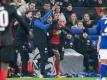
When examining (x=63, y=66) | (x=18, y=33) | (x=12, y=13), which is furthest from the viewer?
(x=63, y=66)

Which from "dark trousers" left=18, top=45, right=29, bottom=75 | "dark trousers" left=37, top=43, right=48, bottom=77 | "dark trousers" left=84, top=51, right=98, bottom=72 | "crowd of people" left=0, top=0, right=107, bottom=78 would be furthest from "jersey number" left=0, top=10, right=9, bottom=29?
"dark trousers" left=84, top=51, right=98, bottom=72

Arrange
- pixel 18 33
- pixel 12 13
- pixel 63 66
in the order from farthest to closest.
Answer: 1. pixel 63 66
2. pixel 18 33
3. pixel 12 13

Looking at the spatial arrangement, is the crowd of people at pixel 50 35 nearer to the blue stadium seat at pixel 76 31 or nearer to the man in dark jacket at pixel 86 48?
the man in dark jacket at pixel 86 48

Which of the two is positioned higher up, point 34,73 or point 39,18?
point 39,18

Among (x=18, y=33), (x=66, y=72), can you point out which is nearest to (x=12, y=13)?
(x=18, y=33)

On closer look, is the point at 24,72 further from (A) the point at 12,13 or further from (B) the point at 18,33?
(A) the point at 12,13

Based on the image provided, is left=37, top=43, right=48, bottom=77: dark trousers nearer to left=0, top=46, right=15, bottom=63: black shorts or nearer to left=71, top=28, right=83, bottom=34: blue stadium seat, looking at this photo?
left=71, top=28, right=83, bottom=34: blue stadium seat

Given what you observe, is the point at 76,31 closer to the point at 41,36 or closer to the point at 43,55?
the point at 41,36

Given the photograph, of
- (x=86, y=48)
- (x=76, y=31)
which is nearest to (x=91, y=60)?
(x=86, y=48)

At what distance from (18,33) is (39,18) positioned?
2.75 ft

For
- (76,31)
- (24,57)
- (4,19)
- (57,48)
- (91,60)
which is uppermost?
(76,31)

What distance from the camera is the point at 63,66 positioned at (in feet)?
57.7

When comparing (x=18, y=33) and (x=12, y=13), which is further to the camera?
(x=18, y=33)

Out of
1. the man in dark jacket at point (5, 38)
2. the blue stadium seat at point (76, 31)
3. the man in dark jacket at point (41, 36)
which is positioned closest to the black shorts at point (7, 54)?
the man in dark jacket at point (5, 38)
